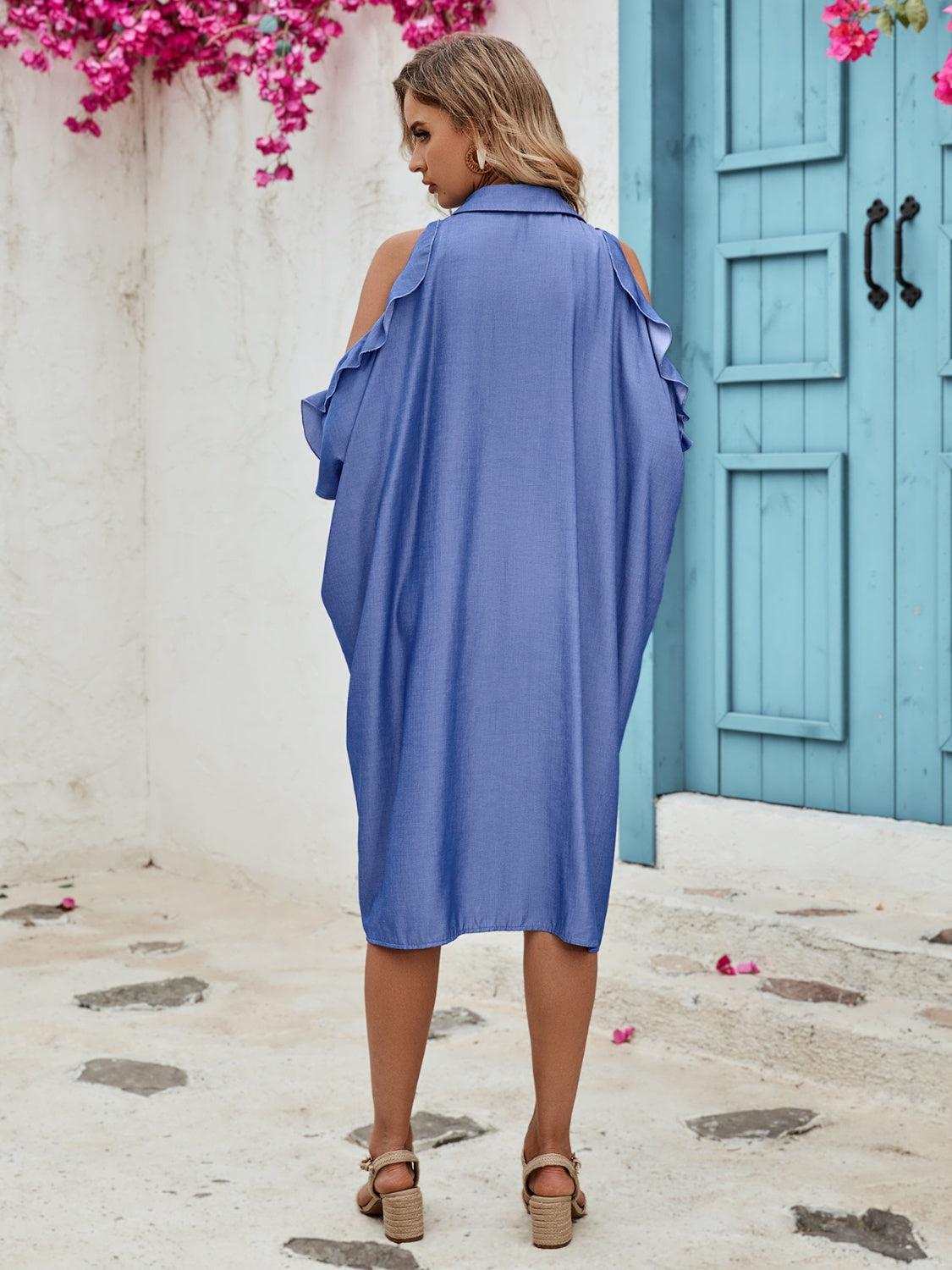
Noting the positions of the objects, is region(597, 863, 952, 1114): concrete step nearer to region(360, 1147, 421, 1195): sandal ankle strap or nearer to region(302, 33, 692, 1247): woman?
region(302, 33, 692, 1247): woman

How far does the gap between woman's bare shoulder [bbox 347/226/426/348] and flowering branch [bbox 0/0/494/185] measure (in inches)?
87.2

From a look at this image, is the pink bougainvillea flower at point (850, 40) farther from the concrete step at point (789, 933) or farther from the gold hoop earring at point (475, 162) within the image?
the concrete step at point (789, 933)

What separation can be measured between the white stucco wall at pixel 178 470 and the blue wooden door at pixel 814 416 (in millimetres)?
1114

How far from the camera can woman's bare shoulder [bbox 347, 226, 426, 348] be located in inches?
97.3

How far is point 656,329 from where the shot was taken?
2545 millimetres

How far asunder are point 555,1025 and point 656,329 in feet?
3.44

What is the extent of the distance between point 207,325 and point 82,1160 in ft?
9.90

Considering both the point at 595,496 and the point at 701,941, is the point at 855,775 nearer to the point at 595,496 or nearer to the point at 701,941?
the point at 701,941

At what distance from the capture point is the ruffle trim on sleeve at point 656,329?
8.18 ft

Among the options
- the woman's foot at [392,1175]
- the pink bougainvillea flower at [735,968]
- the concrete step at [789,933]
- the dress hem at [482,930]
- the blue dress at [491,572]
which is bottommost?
the woman's foot at [392,1175]

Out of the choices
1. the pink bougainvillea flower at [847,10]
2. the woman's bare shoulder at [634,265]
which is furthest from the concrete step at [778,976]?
the pink bougainvillea flower at [847,10]

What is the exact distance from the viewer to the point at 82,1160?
2867 mm

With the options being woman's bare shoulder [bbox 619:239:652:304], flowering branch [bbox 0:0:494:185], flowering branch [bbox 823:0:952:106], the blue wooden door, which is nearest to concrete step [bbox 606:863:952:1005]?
the blue wooden door

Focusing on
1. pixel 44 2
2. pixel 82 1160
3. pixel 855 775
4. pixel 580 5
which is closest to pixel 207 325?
pixel 44 2
